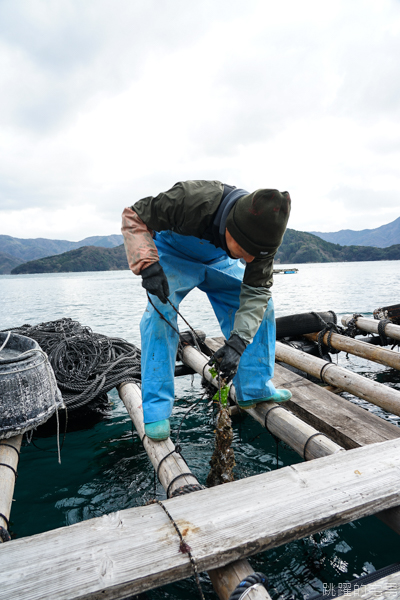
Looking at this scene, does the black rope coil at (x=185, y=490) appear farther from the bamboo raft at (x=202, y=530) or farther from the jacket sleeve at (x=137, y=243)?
the jacket sleeve at (x=137, y=243)

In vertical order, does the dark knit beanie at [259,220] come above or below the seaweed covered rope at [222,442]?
above

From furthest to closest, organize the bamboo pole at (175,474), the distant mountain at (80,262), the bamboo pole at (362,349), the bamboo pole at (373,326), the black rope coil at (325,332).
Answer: the distant mountain at (80,262), the black rope coil at (325,332), the bamboo pole at (373,326), the bamboo pole at (362,349), the bamboo pole at (175,474)

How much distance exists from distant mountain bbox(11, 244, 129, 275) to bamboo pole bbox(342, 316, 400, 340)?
114 m

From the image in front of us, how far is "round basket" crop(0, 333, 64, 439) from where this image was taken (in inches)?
96.7

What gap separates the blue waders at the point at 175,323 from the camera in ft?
8.13

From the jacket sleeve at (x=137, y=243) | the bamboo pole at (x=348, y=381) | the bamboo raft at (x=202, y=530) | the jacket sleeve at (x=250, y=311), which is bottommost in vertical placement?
the bamboo pole at (x=348, y=381)

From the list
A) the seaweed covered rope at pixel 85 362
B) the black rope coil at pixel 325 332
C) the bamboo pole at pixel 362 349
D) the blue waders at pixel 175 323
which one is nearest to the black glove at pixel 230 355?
the blue waders at pixel 175 323

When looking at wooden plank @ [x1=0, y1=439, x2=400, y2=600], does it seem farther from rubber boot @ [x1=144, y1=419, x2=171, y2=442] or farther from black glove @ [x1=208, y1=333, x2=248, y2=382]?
rubber boot @ [x1=144, y1=419, x2=171, y2=442]

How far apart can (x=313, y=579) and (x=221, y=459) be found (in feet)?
2.79

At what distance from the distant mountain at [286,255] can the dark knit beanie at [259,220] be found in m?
117

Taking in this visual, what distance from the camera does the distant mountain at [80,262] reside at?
116438mm

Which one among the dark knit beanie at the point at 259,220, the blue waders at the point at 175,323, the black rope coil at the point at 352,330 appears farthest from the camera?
the black rope coil at the point at 352,330

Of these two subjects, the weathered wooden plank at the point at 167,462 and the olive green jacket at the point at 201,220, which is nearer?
the weathered wooden plank at the point at 167,462

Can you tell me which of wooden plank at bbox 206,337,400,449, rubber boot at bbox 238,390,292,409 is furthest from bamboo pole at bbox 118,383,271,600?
wooden plank at bbox 206,337,400,449
